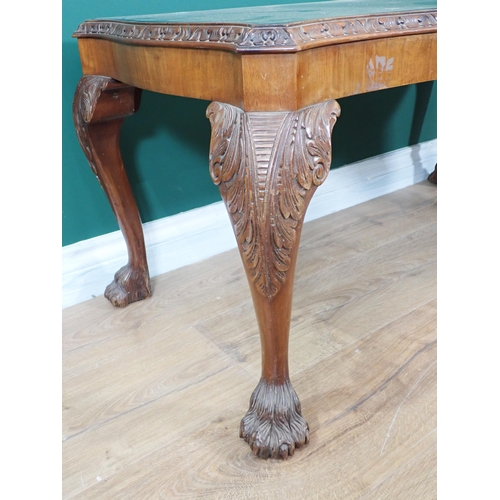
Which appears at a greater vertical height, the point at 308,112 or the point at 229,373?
the point at 308,112

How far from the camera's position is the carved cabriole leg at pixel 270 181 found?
1.79 feet

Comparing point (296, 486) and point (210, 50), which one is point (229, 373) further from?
point (210, 50)

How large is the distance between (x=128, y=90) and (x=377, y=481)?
0.72m

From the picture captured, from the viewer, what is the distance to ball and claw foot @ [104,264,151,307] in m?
1.04

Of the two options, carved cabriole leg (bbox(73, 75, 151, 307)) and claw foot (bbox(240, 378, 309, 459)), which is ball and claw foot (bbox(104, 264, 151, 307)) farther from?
claw foot (bbox(240, 378, 309, 459))

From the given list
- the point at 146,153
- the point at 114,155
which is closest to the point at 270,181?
the point at 114,155

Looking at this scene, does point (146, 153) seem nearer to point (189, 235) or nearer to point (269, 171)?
point (189, 235)

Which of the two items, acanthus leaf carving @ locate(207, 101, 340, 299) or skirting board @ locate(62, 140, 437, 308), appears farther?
skirting board @ locate(62, 140, 437, 308)

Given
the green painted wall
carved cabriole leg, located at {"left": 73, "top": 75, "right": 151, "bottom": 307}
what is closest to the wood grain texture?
carved cabriole leg, located at {"left": 73, "top": 75, "right": 151, "bottom": 307}

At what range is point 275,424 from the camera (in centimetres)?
67

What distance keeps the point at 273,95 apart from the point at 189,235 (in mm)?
695

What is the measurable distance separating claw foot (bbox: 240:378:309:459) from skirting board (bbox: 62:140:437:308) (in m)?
0.55

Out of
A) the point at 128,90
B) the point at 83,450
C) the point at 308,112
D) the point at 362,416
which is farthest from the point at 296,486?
the point at 128,90

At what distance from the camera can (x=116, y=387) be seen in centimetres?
82
